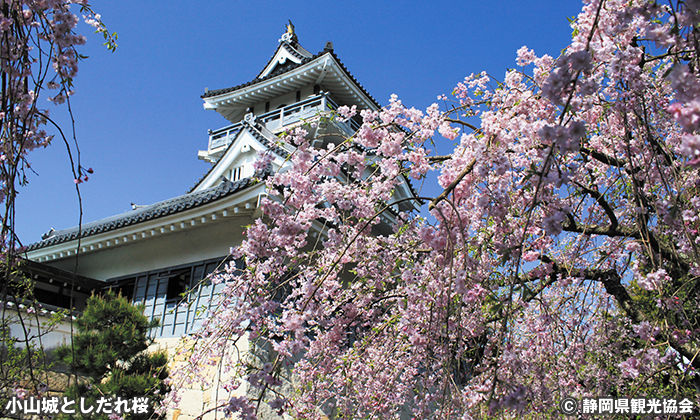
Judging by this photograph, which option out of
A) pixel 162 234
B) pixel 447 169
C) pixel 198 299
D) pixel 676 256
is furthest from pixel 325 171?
pixel 162 234

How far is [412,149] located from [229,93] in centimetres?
1380

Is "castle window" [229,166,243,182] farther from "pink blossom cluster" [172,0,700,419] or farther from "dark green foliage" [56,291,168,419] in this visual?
"pink blossom cluster" [172,0,700,419]

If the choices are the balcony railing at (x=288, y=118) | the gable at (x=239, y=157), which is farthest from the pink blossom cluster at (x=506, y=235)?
the balcony railing at (x=288, y=118)

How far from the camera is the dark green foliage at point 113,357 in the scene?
457cm

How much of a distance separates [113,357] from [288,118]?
950 centimetres

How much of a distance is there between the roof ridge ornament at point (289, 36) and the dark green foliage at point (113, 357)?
1335 cm

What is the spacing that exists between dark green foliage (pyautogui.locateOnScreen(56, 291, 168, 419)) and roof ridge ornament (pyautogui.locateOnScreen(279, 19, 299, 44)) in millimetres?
13350

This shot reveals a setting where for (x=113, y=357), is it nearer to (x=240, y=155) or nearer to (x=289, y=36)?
(x=240, y=155)

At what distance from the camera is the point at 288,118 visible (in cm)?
1301

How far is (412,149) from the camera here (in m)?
2.88

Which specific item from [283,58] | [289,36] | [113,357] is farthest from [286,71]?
[113,357]

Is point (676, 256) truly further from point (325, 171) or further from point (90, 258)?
point (90, 258)

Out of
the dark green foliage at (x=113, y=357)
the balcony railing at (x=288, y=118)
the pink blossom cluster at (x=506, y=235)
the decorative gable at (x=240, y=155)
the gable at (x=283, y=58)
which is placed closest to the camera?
the pink blossom cluster at (x=506, y=235)

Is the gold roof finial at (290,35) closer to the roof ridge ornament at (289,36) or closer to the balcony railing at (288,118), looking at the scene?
the roof ridge ornament at (289,36)
